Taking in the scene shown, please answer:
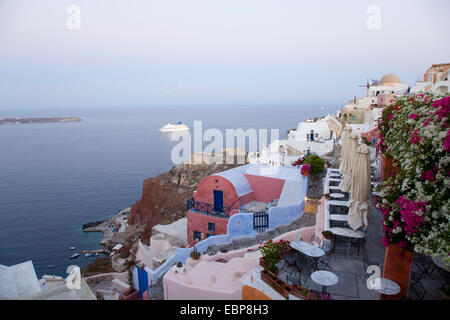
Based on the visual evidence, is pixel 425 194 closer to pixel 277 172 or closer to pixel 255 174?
pixel 277 172

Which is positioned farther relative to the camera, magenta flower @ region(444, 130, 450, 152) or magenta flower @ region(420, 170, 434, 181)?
magenta flower @ region(420, 170, 434, 181)

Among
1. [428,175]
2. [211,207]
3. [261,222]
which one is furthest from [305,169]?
[428,175]

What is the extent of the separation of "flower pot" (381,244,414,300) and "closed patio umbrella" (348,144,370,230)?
2239 mm

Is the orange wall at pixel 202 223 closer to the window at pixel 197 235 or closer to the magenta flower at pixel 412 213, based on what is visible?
the window at pixel 197 235

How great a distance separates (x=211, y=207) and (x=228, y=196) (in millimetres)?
1502

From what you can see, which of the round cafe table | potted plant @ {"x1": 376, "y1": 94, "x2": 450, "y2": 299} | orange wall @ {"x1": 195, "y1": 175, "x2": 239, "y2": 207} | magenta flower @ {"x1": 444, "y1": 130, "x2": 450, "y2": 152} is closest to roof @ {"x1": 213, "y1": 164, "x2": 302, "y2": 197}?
orange wall @ {"x1": 195, "y1": 175, "x2": 239, "y2": 207}

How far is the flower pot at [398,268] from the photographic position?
6340 millimetres

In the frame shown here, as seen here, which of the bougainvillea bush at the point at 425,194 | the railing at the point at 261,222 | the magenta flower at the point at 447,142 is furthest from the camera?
the railing at the point at 261,222

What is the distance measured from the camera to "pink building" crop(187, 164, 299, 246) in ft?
58.6

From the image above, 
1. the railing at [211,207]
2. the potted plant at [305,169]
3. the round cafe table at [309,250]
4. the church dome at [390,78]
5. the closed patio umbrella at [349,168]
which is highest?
the church dome at [390,78]

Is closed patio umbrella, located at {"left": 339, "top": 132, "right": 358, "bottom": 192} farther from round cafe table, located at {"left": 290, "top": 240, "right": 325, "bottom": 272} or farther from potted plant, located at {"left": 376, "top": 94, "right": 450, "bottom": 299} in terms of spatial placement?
potted plant, located at {"left": 376, "top": 94, "right": 450, "bottom": 299}

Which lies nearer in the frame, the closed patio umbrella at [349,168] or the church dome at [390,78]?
the closed patio umbrella at [349,168]

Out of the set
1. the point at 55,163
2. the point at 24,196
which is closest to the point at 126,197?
the point at 24,196

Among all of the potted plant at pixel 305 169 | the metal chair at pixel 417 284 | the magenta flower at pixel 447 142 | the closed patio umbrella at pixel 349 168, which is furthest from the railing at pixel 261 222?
the magenta flower at pixel 447 142
